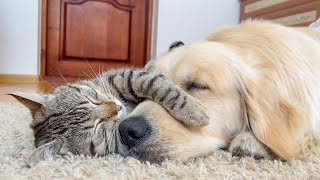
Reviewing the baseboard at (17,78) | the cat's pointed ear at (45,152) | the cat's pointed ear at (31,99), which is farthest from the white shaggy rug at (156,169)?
the baseboard at (17,78)

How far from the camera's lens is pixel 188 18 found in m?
4.14

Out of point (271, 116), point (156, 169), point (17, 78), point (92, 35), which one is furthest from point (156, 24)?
point (156, 169)

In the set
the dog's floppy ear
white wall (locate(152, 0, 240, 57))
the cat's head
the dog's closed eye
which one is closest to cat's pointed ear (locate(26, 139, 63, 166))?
the cat's head

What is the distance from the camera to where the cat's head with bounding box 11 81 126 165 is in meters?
0.93

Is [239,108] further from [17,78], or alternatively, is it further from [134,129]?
[17,78]

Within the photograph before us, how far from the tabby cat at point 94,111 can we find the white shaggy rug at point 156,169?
0.05 metres

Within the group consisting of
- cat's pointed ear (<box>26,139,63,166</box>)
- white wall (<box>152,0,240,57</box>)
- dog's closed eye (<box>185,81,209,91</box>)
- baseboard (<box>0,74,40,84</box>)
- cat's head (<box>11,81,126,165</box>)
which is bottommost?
baseboard (<box>0,74,40,84</box>)

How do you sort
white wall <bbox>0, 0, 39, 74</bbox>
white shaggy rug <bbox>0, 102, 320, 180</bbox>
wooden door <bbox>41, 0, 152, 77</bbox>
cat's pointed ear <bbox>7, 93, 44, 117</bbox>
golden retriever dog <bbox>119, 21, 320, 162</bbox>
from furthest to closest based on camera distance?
wooden door <bbox>41, 0, 152, 77</bbox> < white wall <bbox>0, 0, 39, 74</bbox> < cat's pointed ear <bbox>7, 93, 44, 117</bbox> < golden retriever dog <bbox>119, 21, 320, 162</bbox> < white shaggy rug <bbox>0, 102, 320, 180</bbox>

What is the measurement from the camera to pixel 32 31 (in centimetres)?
387

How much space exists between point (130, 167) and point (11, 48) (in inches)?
132

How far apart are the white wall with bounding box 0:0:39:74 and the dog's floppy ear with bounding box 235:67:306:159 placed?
3.30m

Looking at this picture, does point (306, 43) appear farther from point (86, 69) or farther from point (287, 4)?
point (86, 69)

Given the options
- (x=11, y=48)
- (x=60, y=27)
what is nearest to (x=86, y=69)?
(x=60, y=27)

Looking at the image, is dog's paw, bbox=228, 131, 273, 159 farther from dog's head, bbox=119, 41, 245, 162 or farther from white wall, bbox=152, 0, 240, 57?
white wall, bbox=152, 0, 240, 57
